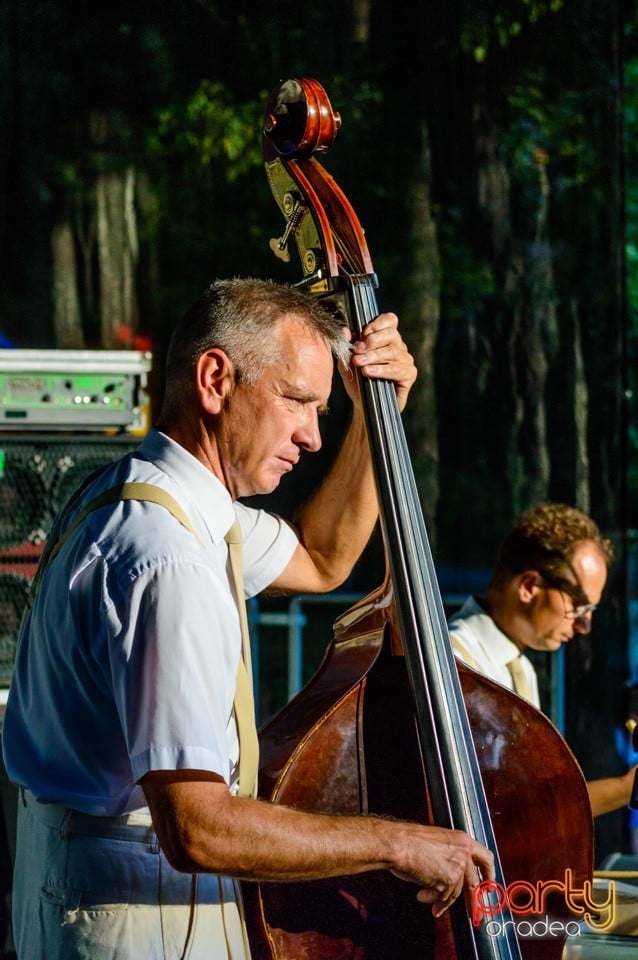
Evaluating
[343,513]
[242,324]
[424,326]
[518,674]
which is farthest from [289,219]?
[424,326]

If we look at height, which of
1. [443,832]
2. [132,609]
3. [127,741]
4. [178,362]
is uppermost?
[178,362]

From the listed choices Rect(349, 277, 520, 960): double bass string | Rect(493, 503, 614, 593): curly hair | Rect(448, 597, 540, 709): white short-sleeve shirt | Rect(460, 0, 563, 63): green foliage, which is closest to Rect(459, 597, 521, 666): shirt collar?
Rect(448, 597, 540, 709): white short-sleeve shirt

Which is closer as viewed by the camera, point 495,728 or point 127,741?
point 127,741

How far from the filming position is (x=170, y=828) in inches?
49.1

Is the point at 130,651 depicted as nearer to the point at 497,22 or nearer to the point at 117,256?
the point at 117,256

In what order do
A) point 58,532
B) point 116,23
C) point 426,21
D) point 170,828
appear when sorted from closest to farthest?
point 170,828 → point 58,532 → point 116,23 → point 426,21

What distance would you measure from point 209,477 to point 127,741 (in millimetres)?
400

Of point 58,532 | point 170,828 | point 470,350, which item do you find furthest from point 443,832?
point 470,350

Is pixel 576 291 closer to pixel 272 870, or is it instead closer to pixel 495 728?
pixel 495 728

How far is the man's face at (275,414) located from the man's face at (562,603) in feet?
4.41

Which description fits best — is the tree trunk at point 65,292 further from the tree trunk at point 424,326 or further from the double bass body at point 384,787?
the double bass body at point 384,787

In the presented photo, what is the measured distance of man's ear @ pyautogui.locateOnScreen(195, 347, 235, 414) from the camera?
155 cm

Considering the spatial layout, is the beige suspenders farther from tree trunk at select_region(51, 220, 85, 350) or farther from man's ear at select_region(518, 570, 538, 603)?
tree trunk at select_region(51, 220, 85, 350)

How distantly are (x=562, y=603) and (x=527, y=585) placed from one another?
0.31 ft
